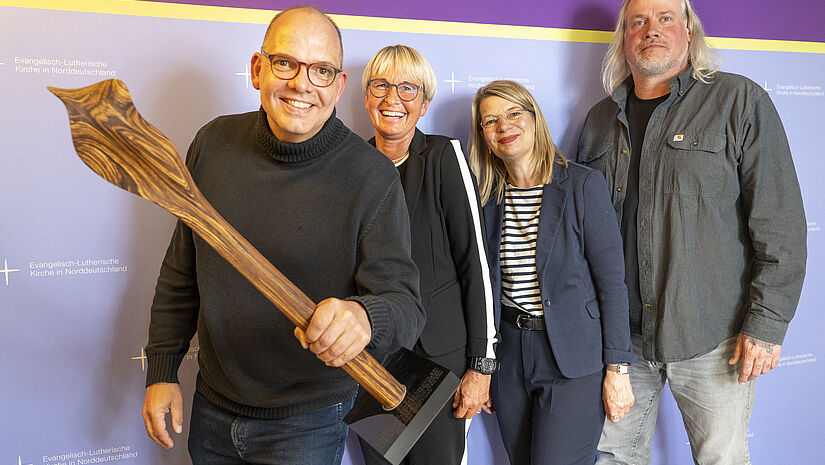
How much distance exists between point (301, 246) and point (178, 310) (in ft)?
1.26

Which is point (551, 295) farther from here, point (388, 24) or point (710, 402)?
point (388, 24)

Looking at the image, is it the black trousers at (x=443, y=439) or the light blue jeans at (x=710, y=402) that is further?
the light blue jeans at (x=710, y=402)

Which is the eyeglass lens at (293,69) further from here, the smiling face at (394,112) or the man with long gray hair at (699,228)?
the man with long gray hair at (699,228)

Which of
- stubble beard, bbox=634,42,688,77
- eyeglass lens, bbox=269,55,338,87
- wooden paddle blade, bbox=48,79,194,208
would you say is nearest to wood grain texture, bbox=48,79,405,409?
wooden paddle blade, bbox=48,79,194,208

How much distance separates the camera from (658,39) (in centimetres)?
186

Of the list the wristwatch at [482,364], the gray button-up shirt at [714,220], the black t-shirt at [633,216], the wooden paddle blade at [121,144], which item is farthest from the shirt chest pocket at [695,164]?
the wooden paddle blade at [121,144]

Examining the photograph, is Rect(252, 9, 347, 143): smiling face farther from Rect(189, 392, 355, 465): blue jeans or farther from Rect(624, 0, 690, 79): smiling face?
Rect(624, 0, 690, 79): smiling face

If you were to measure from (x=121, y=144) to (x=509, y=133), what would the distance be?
120 centimetres

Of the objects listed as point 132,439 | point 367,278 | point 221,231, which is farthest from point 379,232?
point 132,439

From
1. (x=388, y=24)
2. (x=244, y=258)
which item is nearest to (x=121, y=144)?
(x=244, y=258)

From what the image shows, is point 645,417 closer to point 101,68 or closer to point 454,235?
point 454,235

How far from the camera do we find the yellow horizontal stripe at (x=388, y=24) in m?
1.66

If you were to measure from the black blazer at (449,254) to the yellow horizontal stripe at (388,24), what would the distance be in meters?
0.58

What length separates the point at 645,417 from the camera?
199 centimetres
